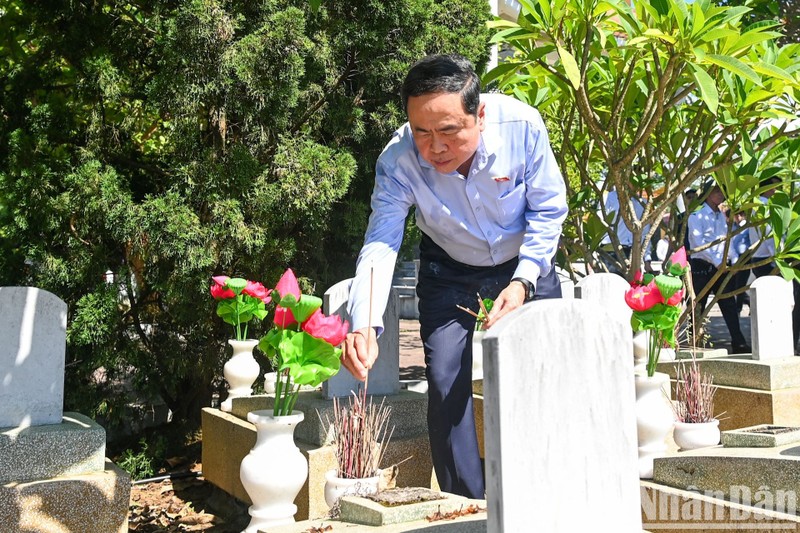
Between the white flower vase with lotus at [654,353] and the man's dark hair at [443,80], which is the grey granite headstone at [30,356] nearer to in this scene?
the man's dark hair at [443,80]

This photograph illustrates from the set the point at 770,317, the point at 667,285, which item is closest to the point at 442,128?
the point at 667,285

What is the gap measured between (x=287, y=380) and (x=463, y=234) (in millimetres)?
950

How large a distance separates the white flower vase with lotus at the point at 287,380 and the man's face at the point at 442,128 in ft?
2.10

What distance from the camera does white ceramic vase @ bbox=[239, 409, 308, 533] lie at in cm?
267

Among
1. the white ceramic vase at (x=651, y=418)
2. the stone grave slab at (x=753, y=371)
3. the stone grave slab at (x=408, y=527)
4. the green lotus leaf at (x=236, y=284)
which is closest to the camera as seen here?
the stone grave slab at (x=408, y=527)

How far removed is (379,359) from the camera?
4.03m

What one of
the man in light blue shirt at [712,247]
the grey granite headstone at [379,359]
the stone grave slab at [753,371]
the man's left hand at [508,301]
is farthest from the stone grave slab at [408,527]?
the man in light blue shirt at [712,247]

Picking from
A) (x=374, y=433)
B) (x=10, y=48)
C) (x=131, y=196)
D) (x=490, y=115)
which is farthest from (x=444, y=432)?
(x=10, y=48)

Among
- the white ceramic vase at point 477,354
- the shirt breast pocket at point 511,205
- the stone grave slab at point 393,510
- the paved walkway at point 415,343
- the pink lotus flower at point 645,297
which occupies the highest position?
the shirt breast pocket at point 511,205

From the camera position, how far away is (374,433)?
312 centimetres

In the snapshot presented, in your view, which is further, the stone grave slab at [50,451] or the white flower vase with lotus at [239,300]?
the white flower vase with lotus at [239,300]

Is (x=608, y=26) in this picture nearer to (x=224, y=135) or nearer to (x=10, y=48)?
(x=224, y=135)

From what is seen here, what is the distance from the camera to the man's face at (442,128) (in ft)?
8.42

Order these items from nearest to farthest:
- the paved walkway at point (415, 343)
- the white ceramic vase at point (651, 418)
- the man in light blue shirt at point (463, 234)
→ the man in light blue shirt at point (463, 234) < the white ceramic vase at point (651, 418) < the paved walkway at point (415, 343)
